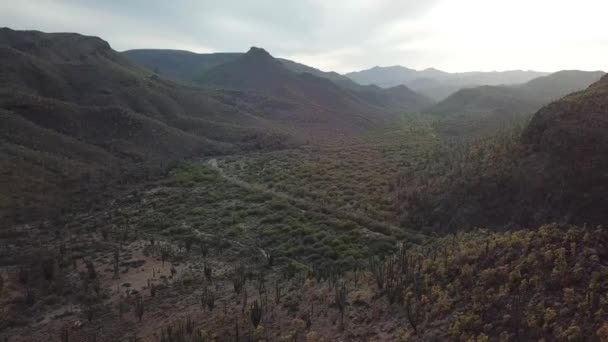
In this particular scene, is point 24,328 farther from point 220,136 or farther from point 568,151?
point 220,136

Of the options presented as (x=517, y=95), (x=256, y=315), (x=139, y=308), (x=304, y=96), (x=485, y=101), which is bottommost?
(x=139, y=308)

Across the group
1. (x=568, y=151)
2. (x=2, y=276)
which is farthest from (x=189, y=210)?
(x=568, y=151)

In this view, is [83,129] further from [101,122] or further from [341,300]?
[341,300]

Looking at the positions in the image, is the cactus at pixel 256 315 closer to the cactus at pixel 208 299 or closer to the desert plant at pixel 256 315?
the desert plant at pixel 256 315

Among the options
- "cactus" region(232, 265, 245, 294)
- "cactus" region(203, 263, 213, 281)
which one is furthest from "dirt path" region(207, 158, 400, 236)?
"cactus" region(203, 263, 213, 281)

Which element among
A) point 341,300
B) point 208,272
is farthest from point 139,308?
point 341,300

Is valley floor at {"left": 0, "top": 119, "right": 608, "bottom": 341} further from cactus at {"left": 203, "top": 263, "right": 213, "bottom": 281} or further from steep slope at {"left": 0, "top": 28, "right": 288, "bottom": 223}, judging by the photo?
steep slope at {"left": 0, "top": 28, "right": 288, "bottom": 223}

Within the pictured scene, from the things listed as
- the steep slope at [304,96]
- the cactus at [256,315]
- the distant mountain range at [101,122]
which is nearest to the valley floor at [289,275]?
the cactus at [256,315]
